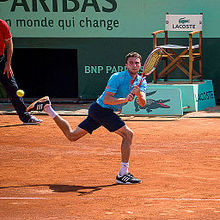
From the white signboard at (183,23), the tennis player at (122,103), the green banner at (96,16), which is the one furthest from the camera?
the green banner at (96,16)

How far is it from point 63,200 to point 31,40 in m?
8.80

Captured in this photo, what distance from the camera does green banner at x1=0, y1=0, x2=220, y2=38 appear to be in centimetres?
1380

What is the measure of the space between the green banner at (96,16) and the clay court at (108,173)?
316 cm

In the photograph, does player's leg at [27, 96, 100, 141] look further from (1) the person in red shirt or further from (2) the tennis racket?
(1) the person in red shirt

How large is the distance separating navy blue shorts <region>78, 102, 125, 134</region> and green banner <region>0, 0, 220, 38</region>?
6.98 metres

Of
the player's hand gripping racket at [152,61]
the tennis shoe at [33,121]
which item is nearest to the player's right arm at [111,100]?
the player's hand gripping racket at [152,61]

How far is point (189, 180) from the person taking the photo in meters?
7.25

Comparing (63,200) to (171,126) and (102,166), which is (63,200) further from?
(171,126)

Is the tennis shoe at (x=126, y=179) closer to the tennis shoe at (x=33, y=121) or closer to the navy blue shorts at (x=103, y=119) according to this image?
the navy blue shorts at (x=103, y=119)

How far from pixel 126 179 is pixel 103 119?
75cm

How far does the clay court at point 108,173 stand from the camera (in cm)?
602

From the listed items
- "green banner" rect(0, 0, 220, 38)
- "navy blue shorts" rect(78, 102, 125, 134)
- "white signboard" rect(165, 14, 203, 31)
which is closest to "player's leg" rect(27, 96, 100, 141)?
"navy blue shorts" rect(78, 102, 125, 134)

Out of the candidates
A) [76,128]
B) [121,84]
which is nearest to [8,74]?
[76,128]

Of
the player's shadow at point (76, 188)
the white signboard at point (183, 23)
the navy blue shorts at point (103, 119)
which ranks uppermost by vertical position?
the white signboard at point (183, 23)
